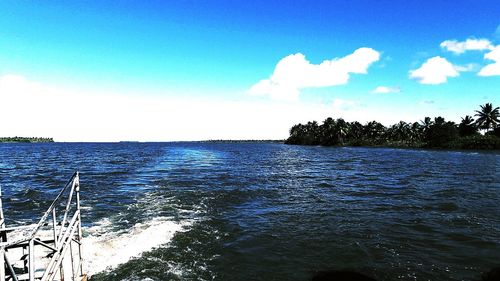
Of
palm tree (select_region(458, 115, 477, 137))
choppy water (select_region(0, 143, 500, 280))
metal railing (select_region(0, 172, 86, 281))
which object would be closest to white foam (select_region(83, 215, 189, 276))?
choppy water (select_region(0, 143, 500, 280))

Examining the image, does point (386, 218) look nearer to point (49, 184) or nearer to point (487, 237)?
point (487, 237)

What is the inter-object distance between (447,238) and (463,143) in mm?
112902

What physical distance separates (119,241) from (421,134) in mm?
163692

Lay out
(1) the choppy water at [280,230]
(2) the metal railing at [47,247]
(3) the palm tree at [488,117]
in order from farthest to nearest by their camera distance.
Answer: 1. (3) the palm tree at [488,117]
2. (1) the choppy water at [280,230]
3. (2) the metal railing at [47,247]

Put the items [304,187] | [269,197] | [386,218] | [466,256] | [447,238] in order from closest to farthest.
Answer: [466,256]
[447,238]
[386,218]
[269,197]
[304,187]

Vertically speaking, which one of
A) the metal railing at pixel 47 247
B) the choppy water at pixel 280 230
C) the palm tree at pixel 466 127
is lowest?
the choppy water at pixel 280 230

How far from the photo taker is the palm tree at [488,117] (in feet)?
344

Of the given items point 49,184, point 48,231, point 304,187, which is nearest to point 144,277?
point 48,231

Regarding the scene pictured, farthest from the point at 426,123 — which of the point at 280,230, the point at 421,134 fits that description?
the point at 280,230

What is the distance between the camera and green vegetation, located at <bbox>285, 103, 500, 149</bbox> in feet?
345

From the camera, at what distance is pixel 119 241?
13.8 m

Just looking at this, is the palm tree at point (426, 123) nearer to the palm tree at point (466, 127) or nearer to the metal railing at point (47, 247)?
the palm tree at point (466, 127)

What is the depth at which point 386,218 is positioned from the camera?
58.5ft

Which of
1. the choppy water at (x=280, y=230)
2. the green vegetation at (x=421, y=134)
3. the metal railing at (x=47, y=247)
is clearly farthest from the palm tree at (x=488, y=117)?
the metal railing at (x=47, y=247)
